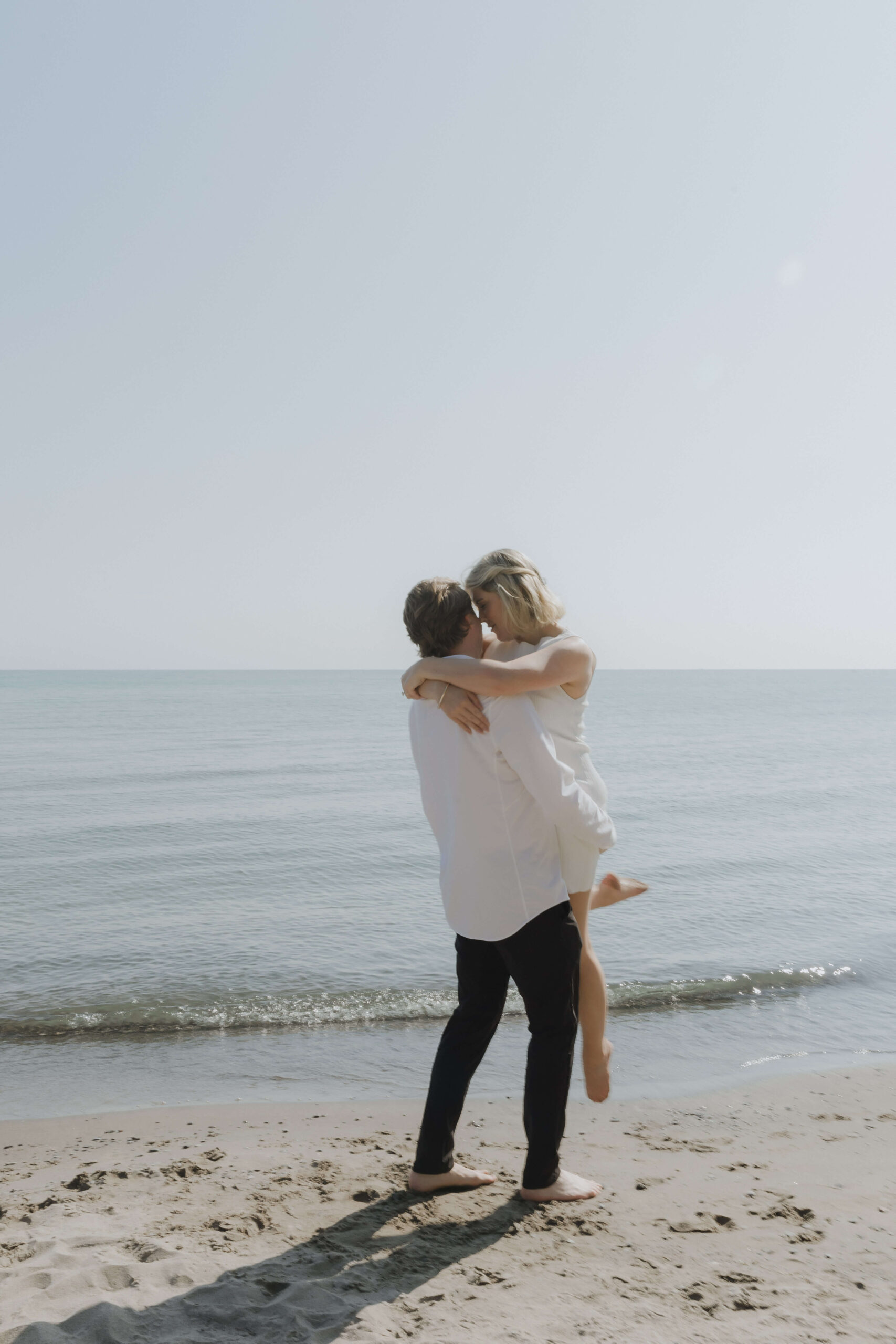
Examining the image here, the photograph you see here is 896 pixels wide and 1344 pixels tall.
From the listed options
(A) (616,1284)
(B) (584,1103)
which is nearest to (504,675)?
(A) (616,1284)

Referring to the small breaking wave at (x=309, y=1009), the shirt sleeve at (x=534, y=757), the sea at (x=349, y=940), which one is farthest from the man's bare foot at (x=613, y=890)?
the small breaking wave at (x=309, y=1009)

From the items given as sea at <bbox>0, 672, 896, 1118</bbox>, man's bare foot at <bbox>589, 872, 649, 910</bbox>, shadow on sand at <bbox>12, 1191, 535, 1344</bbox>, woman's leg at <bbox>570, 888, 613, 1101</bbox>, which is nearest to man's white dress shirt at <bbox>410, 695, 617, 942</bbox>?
woman's leg at <bbox>570, 888, 613, 1101</bbox>

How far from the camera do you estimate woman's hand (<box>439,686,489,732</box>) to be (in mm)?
3127

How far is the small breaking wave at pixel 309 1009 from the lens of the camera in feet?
20.4

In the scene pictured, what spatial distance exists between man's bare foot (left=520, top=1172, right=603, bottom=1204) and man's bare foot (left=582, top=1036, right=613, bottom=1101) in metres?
0.29

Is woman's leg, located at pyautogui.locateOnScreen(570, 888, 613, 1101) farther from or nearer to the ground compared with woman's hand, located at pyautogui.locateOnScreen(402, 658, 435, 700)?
nearer to the ground

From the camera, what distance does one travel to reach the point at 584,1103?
4.88 meters

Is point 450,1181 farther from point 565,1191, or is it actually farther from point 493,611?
point 493,611

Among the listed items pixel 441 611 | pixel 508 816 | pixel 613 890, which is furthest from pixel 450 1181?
pixel 441 611

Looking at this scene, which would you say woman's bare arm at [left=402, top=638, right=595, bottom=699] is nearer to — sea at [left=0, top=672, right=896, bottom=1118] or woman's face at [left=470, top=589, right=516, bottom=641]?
woman's face at [left=470, top=589, right=516, bottom=641]

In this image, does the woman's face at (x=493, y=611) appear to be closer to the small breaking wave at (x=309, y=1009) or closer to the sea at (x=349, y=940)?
the sea at (x=349, y=940)

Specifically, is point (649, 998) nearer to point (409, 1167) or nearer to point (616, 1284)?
point (409, 1167)

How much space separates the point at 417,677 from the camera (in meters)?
3.18

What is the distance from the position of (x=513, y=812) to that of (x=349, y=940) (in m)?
5.39
